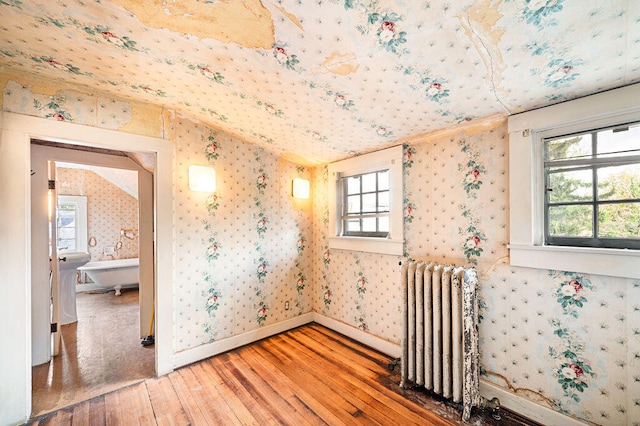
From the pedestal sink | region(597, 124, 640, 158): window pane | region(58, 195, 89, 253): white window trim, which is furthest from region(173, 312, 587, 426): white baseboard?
region(58, 195, 89, 253): white window trim

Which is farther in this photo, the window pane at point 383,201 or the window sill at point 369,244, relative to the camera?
the window pane at point 383,201

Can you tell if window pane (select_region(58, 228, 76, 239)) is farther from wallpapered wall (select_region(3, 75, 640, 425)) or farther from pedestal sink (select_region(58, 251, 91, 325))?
wallpapered wall (select_region(3, 75, 640, 425))

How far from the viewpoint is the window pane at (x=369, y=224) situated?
9.08ft

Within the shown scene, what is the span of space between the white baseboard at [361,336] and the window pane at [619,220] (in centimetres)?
175

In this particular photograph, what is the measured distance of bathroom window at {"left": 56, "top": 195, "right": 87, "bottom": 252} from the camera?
5.16 m

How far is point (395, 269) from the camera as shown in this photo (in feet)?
8.08

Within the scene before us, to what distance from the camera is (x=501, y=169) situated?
5.89 ft

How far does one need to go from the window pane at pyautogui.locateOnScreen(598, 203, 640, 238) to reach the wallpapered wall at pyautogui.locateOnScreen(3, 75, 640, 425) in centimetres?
26

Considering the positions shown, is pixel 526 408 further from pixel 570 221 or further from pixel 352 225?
pixel 352 225

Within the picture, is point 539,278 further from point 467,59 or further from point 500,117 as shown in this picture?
point 467,59

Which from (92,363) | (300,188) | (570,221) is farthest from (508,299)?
(92,363)

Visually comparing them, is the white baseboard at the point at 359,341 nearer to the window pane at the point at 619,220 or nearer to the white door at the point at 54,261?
the window pane at the point at 619,220

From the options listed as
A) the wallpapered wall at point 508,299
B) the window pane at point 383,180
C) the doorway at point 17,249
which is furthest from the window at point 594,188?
the doorway at point 17,249

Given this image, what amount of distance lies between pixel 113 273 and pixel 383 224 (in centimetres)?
516
